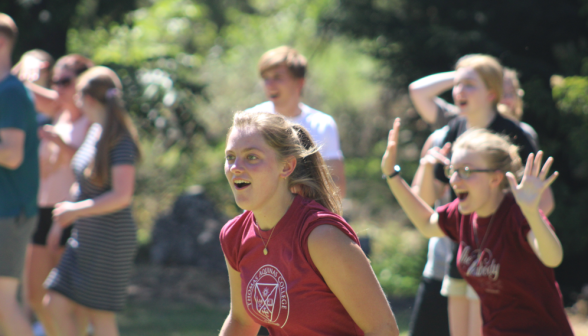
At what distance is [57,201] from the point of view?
15.9 ft

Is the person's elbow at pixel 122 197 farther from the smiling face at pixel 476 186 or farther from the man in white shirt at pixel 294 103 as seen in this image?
the smiling face at pixel 476 186

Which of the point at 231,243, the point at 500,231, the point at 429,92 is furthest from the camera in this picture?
the point at 429,92

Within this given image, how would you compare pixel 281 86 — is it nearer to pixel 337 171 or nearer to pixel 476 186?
pixel 337 171

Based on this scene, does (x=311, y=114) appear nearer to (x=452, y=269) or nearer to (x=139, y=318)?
(x=452, y=269)

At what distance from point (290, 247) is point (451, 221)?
132 centimetres

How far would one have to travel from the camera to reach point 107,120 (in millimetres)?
4082

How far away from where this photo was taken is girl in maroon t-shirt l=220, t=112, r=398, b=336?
6.79 feet

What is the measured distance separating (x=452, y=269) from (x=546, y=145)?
16.0 feet

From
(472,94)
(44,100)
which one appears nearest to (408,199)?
(472,94)

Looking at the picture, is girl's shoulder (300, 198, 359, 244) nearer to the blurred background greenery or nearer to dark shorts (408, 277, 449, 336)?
dark shorts (408, 277, 449, 336)

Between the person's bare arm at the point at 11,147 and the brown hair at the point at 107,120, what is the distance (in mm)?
457

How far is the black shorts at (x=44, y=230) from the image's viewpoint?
15.0 feet

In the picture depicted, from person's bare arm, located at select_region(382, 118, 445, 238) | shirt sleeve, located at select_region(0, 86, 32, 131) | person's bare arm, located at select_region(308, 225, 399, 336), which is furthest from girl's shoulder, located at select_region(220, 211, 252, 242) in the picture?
shirt sleeve, located at select_region(0, 86, 32, 131)

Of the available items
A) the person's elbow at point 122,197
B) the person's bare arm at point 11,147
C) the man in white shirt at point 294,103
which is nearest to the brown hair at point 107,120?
the person's elbow at point 122,197
